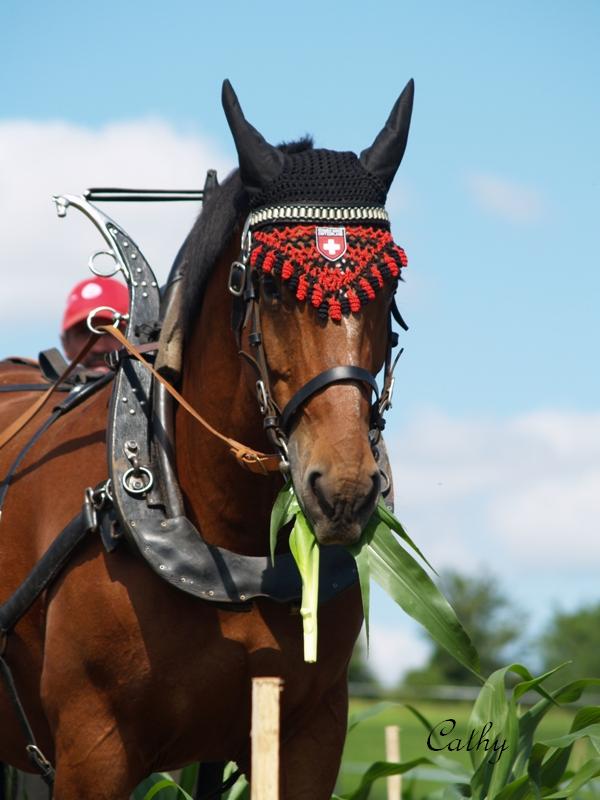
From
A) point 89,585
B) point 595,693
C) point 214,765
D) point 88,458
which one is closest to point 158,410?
point 88,458

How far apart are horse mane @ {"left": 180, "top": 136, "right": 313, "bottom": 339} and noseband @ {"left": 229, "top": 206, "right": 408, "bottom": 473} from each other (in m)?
0.16

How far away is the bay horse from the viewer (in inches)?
124

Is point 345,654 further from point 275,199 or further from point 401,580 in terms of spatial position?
point 275,199

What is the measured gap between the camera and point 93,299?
22.9 ft

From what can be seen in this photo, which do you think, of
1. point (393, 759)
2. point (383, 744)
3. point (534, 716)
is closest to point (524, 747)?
point (534, 716)

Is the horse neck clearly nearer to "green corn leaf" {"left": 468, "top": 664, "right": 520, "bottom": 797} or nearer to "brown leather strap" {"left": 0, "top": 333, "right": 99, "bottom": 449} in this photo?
"brown leather strap" {"left": 0, "top": 333, "right": 99, "bottom": 449}

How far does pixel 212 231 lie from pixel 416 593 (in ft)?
3.91

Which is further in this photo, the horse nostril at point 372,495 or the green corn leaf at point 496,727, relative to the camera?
the green corn leaf at point 496,727

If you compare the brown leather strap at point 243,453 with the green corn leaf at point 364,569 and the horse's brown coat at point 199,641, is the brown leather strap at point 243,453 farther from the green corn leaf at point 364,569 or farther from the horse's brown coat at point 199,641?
the green corn leaf at point 364,569

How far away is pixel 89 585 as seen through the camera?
140 inches

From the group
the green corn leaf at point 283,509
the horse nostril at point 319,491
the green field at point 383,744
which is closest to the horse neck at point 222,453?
the green corn leaf at point 283,509

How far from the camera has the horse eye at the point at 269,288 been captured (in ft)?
10.7

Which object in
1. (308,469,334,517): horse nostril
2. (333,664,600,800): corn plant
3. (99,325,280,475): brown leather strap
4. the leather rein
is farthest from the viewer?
(333,664,600,800): corn plant

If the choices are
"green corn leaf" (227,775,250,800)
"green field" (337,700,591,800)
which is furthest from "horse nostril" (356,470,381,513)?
"green field" (337,700,591,800)
